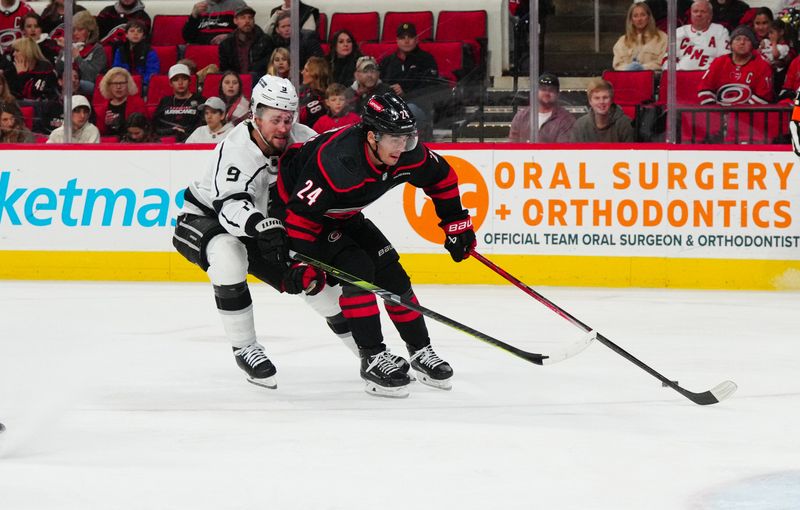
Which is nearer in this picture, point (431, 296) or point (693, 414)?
point (693, 414)

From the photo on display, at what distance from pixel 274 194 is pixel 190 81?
11.5ft

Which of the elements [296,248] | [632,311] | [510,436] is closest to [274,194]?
[296,248]

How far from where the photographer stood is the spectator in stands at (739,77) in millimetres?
7039

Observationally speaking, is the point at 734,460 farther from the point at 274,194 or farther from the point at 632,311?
the point at 632,311

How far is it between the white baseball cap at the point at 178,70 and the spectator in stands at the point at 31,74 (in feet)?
2.47

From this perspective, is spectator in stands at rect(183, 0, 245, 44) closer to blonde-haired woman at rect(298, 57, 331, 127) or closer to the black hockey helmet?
blonde-haired woman at rect(298, 57, 331, 127)

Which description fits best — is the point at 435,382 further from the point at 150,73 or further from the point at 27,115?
the point at 27,115

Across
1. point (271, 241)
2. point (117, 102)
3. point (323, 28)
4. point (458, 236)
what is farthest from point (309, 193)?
point (117, 102)

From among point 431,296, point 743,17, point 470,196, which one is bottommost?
point 431,296

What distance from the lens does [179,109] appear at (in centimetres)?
770

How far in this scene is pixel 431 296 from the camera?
692cm

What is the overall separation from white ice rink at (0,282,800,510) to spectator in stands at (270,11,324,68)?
2.00 m

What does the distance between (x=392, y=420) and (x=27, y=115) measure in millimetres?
4900

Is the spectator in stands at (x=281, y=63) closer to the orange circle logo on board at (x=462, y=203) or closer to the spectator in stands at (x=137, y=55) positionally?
the spectator in stands at (x=137, y=55)
